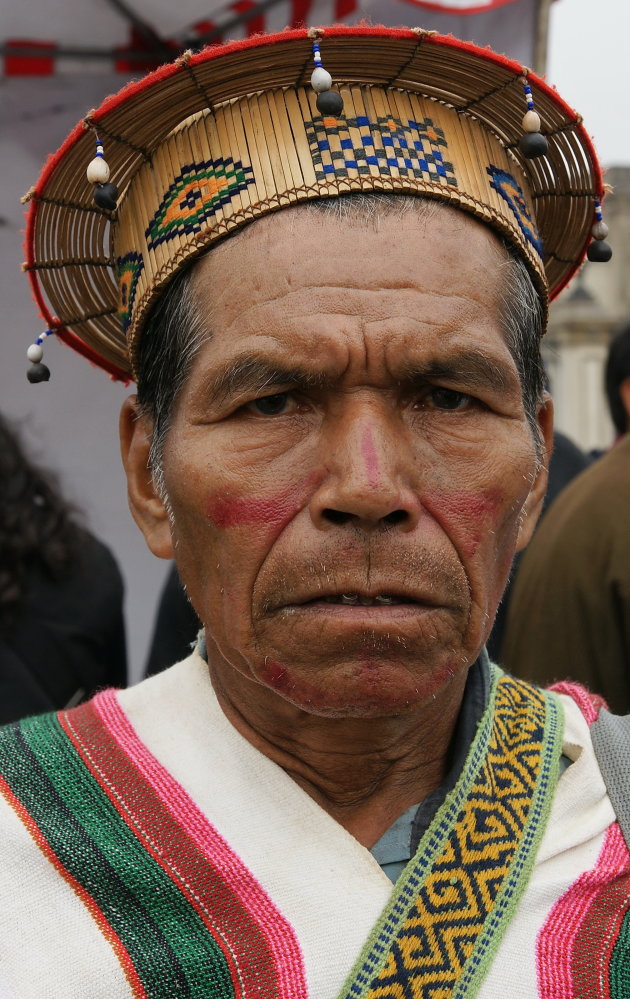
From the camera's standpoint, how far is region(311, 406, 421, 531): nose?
1.59 metres

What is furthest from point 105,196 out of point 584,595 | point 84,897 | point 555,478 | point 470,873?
point 555,478

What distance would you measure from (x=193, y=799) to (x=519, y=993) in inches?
23.6

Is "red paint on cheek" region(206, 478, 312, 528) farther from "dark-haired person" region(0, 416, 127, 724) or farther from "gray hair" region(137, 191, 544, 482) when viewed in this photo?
"dark-haired person" region(0, 416, 127, 724)

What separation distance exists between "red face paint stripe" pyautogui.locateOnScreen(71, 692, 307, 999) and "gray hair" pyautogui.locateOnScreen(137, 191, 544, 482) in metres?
0.47

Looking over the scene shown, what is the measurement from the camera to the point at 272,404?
5.74 feet

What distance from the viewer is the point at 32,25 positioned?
3719 millimetres

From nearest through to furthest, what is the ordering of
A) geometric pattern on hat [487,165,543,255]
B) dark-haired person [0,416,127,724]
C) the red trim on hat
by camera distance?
geometric pattern on hat [487,165,543,255] → dark-haired person [0,416,127,724] → the red trim on hat

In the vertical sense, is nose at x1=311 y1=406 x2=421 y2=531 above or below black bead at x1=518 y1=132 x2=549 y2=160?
below

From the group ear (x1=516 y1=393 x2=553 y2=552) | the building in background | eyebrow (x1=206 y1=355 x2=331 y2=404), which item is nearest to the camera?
eyebrow (x1=206 y1=355 x2=331 y2=404)

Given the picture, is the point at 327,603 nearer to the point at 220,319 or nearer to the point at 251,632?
the point at 251,632

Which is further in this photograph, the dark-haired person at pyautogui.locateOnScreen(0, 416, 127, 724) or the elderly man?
the dark-haired person at pyautogui.locateOnScreen(0, 416, 127, 724)

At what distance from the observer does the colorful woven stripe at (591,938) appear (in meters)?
1.64

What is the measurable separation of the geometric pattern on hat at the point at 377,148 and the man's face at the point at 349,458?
0.09 meters

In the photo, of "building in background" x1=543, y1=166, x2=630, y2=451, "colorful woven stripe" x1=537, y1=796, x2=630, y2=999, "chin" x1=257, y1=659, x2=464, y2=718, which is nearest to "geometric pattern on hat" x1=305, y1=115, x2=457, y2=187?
"chin" x1=257, y1=659, x2=464, y2=718
